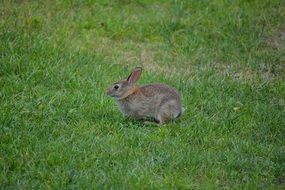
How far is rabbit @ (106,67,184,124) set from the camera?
786cm

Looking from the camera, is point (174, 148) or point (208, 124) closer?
point (174, 148)

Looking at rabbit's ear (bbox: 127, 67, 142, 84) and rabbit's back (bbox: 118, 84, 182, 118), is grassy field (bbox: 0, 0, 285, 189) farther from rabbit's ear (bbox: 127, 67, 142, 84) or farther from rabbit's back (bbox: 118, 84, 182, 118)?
rabbit's ear (bbox: 127, 67, 142, 84)

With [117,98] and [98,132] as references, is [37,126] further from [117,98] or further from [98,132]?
[117,98]

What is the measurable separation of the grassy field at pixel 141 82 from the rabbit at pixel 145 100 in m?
0.17

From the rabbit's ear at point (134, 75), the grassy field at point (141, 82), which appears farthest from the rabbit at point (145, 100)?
the grassy field at point (141, 82)

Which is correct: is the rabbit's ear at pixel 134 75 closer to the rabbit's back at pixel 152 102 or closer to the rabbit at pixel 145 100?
the rabbit at pixel 145 100

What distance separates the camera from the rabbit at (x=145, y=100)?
7.86 meters

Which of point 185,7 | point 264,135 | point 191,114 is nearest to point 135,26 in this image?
point 185,7

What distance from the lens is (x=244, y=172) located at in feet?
22.2

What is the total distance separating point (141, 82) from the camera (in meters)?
9.02

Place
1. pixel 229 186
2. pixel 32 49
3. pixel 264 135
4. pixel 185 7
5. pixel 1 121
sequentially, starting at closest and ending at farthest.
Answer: pixel 229 186
pixel 1 121
pixel 264 135
pixel 32 49
pixel 185 7

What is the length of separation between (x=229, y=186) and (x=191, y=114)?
181 centimetres

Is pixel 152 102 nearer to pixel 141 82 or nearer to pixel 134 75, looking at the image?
pixel 134 75

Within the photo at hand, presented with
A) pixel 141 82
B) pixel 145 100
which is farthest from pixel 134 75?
pixel 141 82
